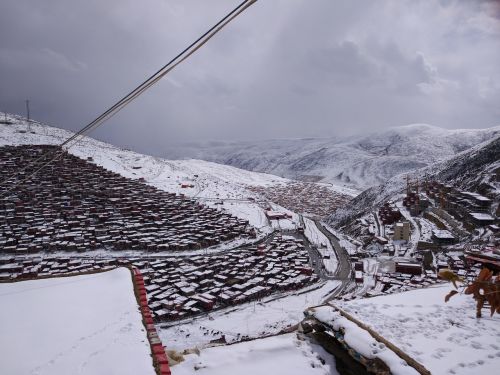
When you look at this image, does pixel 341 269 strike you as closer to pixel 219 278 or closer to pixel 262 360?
pixel 219 278

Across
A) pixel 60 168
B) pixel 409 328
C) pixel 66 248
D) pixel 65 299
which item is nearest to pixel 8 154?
pixel 60 168

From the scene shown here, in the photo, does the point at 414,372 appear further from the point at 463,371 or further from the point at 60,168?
the point at 60,168

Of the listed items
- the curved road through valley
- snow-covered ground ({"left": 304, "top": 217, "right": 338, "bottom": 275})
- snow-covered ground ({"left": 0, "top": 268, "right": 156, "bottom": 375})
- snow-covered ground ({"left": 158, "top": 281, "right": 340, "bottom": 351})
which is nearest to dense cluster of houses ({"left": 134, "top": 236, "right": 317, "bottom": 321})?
snow-covered ground ({"left": 158, "top": 281, "right": 340, "bottom": 351})

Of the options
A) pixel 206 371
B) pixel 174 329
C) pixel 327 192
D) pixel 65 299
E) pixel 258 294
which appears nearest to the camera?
pixel 206 371

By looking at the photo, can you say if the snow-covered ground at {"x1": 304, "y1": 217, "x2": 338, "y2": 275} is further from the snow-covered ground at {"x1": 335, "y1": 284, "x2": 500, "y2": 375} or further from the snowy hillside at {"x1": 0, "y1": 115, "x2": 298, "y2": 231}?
the snow-covered ground at {"x1": 335, "y1": 284, "x2": 500, "y2": 375}

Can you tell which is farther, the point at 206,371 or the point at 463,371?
the point at 206,371

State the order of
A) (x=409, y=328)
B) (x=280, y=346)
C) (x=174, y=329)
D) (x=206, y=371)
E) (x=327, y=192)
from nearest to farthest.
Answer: (x=206, y=371), (x=409, y=328), (x=280, y=346), (x=174, y=329), (x=327, y=192)
